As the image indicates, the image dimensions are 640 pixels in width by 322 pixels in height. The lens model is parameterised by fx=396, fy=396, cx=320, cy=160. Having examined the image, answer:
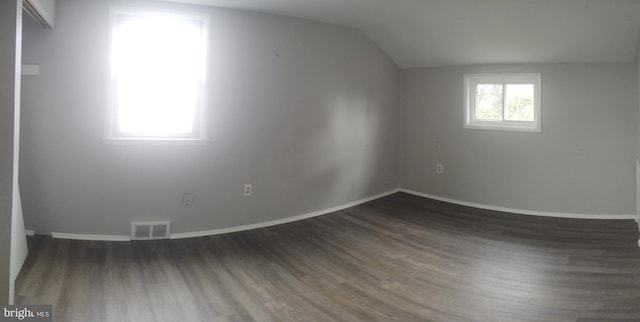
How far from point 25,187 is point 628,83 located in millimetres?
6017

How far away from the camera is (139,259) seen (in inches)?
121

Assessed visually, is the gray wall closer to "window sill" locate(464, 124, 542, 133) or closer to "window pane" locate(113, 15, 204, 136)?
"window pane" locate(113, 15, 204, 136)

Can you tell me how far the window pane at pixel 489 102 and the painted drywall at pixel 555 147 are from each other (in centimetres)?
22

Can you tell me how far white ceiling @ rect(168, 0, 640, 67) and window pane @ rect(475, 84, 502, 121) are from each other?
38 cm

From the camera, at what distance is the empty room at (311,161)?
8.30 feet

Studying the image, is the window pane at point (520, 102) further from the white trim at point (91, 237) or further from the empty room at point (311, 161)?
the white trim at point (91, 237)

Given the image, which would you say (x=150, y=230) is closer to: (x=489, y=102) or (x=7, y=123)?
(x=7, y=123)

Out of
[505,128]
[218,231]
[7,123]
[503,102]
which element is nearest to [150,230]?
[218,231]

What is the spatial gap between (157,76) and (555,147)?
4392 millimetres

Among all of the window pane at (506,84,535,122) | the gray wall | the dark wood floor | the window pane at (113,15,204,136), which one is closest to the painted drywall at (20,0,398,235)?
the window pane at (113,15,204,136)

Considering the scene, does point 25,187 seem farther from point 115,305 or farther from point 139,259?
point 115,305

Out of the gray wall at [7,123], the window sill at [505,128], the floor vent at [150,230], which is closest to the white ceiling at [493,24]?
the window sill at [505,128]

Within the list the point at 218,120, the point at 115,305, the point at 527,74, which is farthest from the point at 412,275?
the point at 527,74

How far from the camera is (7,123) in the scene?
2.17 m
